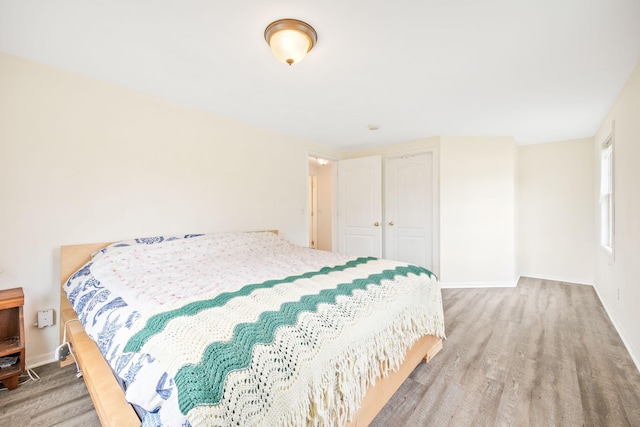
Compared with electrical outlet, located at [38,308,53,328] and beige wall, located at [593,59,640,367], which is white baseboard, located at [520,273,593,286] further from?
electrical outlet, located at [38,308,53,328]

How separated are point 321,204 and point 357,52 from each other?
15.1 feet

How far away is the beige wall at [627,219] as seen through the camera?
202cm

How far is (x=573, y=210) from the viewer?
405cm

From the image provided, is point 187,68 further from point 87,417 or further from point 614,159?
point 614,159

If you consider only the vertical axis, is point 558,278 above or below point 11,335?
below

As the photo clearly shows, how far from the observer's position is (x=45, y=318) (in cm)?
200

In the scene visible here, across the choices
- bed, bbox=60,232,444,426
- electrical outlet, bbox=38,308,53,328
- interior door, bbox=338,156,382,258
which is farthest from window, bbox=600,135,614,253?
electrical outlet, bbox=38,308,53,328

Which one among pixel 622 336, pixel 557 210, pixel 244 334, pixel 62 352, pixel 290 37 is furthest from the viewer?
pixel 557 210

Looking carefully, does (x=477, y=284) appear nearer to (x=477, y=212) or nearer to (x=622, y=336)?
(x=477, y=212)

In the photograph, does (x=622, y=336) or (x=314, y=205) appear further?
(x=314, y=205)

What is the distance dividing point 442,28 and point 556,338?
270 centimetres

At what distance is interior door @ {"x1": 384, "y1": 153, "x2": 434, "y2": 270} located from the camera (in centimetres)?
408

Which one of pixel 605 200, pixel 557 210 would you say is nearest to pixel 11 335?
pixel 605 200

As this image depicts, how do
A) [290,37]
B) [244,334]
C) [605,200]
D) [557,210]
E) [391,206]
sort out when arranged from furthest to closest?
[391,206] → [557,210] → [605,200] → [290,37] → [244,334]
